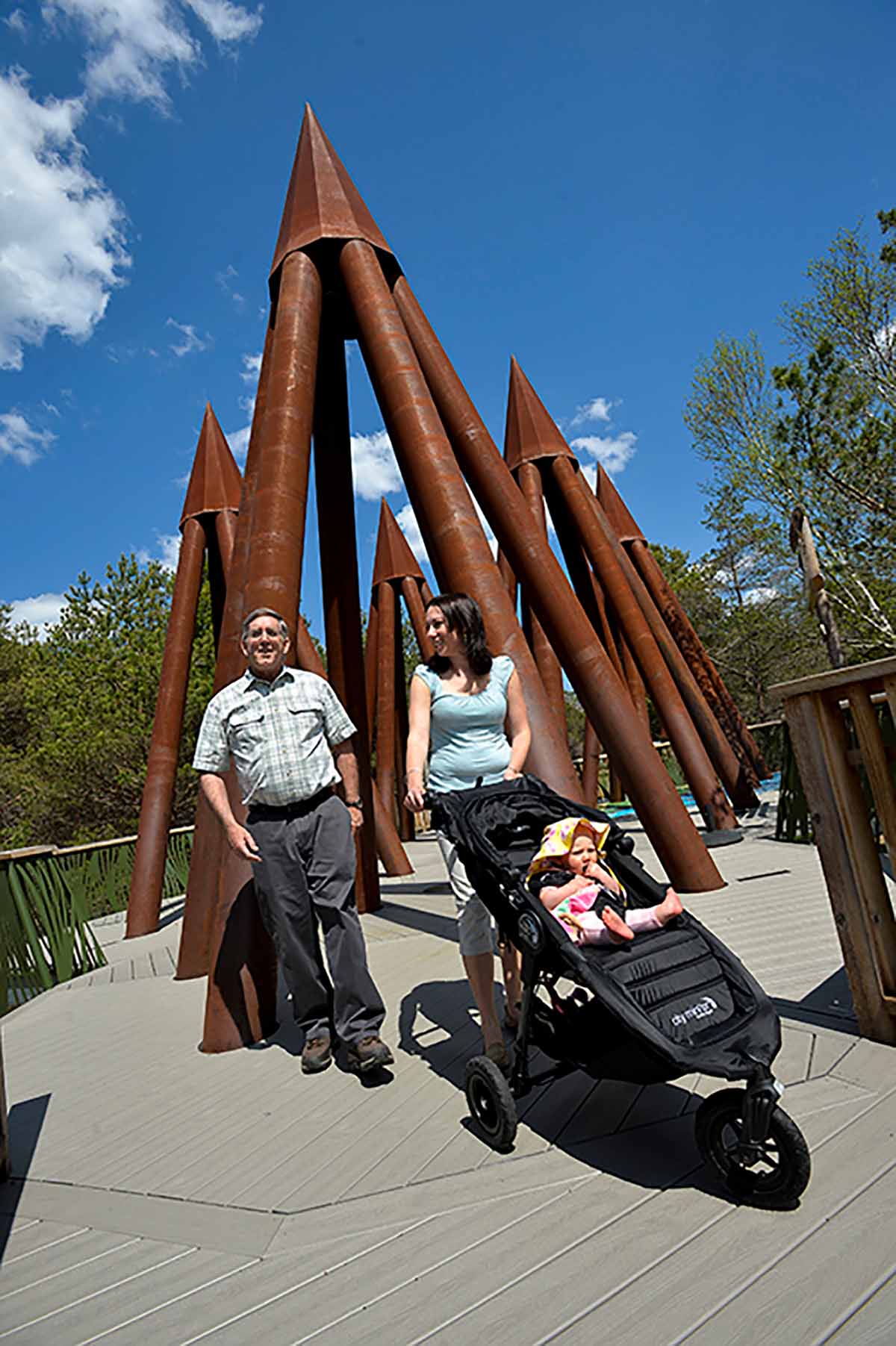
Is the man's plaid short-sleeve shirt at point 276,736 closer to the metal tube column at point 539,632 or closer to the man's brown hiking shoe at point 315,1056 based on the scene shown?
the man's brown hiking shoe at point 315,1056

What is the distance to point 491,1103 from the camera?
2.48 meters

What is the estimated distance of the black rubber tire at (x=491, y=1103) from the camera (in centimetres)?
241

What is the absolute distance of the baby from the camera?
7.63 ft

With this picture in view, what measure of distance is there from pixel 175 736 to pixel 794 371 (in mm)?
10890

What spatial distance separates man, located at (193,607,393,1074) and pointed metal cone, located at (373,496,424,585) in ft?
40.6

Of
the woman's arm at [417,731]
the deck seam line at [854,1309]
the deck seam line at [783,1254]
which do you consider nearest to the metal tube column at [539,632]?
the woman's arm at [417,731]

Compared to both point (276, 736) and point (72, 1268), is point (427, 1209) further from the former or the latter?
point (276, 736)

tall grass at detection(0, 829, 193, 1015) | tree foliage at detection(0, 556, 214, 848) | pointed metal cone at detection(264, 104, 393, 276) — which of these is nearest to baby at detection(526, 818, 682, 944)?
tall grass at detection(0, 829, 193, 1015)

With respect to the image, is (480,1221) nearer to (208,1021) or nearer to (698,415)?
(208,1021)

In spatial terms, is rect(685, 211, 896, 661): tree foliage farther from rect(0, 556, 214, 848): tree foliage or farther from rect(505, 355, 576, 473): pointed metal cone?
rect(0, 556, 214, 848): tree foliage

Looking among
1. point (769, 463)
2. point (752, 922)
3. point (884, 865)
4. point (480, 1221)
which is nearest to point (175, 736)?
point (752, 922)

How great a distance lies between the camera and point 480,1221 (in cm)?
209

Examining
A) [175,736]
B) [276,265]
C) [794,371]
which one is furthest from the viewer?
[794,371]

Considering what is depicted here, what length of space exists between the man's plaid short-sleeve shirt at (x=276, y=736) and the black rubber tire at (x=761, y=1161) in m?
1.99
